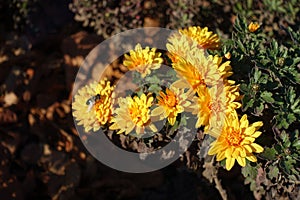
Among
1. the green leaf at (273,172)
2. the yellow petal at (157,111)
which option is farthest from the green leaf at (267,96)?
the yellow petal at (157,111)

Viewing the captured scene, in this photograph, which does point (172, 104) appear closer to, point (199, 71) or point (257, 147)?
point (199, 71)

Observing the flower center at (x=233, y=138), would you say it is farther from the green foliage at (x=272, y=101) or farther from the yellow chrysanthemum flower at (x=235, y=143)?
the green foliage at (x=272, y=101)

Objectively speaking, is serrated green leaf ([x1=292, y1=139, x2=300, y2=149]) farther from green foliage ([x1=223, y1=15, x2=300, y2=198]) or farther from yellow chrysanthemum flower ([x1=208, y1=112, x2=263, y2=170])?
yellow chrysanthemum flower ([x1=208, y1=112, x2=263, y2=170])

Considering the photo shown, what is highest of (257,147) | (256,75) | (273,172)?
(256,75)

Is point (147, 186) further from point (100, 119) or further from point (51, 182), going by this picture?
point (100, 119)

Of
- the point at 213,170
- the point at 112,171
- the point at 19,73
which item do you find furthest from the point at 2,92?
the point at 213,170

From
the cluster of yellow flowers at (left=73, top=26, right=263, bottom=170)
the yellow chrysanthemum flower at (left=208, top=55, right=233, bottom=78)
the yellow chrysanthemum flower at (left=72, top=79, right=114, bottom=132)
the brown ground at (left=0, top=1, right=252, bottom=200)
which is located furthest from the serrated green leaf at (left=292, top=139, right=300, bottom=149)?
the brown ground at (left=0, top=1, right=252, bottom=200)

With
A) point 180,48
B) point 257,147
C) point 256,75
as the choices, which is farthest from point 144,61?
point 257,147
